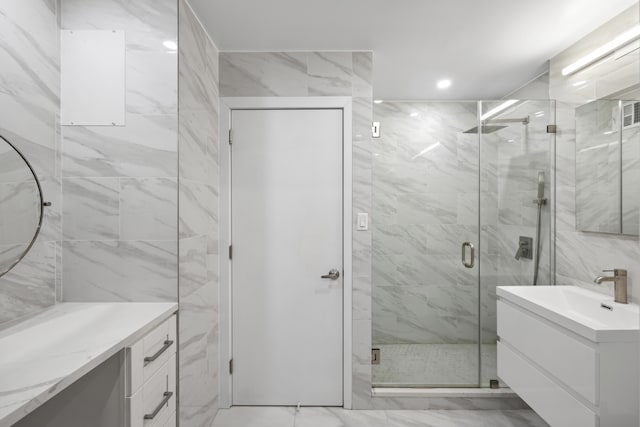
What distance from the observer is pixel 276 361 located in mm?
2389

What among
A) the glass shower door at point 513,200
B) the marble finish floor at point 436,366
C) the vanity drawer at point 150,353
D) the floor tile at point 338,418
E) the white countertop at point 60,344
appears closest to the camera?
the white countertop at point 60,344

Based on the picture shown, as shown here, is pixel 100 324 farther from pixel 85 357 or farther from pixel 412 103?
pixel 412 103

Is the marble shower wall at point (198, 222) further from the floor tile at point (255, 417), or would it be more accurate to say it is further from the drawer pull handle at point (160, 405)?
the drawer pull handle at point (160, 405)

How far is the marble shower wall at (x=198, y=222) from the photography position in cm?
178

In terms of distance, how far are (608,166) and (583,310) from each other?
83 centimetres

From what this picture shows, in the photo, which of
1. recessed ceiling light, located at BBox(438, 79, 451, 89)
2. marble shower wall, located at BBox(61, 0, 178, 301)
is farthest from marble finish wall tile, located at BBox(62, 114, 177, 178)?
recessed ceiling light, located at BBox(438, 79, 451, 89)

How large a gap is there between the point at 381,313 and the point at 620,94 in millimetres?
2041

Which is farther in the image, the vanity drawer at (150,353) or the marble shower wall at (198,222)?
the marble shower wall at (198,222)

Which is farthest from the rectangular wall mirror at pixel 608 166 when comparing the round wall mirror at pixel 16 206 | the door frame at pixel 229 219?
the round wall mirror at pixel 16 206

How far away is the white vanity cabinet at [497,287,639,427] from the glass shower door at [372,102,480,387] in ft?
1.84

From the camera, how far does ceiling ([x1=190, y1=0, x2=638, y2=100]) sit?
183 cm

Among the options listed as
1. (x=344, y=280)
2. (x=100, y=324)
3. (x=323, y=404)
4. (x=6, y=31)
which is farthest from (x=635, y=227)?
(x=6, y=31)

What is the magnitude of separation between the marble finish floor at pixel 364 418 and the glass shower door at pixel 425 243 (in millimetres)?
203

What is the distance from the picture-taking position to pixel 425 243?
259 centimetres
